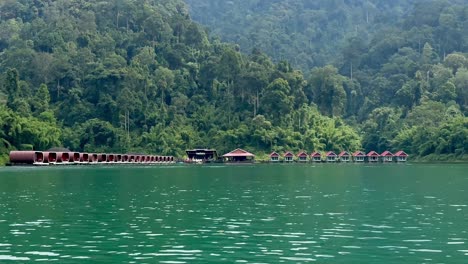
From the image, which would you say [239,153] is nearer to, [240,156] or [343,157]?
[240,156]

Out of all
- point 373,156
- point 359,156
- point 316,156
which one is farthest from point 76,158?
point 373,156

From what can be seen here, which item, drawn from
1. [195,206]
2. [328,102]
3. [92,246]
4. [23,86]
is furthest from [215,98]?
[92,246]

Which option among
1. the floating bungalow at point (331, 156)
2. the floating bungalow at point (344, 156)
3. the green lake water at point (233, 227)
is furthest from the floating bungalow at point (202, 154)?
the green lake water at point (233, 227)

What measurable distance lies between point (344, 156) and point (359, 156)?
353cm

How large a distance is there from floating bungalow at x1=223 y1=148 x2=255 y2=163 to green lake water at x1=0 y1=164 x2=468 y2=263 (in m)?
110

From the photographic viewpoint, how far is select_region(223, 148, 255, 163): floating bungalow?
165 metres

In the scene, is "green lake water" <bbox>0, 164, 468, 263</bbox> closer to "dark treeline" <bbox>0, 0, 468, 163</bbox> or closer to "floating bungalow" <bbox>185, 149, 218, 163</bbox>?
"dark treeline" <bbox>0, 0, 468, 163</bbox>

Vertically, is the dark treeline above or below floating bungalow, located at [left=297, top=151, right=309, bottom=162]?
above

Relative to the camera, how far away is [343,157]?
7062 inches

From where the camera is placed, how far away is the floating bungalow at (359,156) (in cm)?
17738

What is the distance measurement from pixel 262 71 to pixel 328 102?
24192mm

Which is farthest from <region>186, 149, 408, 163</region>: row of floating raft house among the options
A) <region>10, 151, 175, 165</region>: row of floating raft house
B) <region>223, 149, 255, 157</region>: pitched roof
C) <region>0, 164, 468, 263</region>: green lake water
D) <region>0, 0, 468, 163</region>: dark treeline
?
<region>0, 164, 468, 263</region>: green lake water

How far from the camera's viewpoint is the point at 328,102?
198 metres

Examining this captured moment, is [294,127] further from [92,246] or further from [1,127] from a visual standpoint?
[92,246]
